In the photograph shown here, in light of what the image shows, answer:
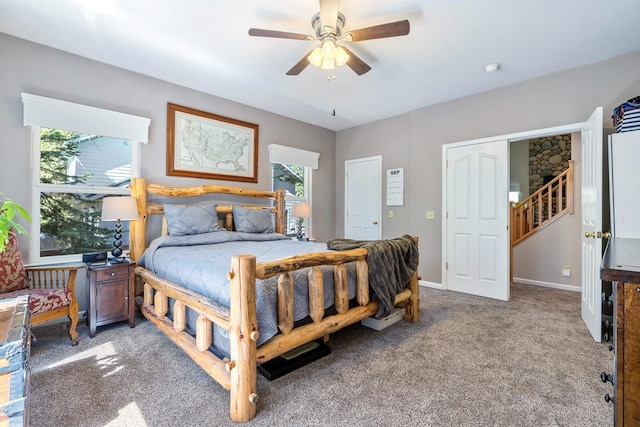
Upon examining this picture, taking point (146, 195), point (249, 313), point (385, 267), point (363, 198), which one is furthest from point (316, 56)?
point (363, 198)

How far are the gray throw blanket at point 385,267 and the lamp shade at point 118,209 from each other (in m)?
1.92

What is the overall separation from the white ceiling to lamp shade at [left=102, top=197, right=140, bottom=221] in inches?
56.4

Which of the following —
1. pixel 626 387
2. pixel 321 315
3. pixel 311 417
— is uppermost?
pixel 626 387

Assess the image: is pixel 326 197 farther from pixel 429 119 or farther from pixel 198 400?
pixel 198 400

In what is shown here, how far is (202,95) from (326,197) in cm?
263

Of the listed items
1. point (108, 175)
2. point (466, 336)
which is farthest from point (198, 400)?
point (108, 175)

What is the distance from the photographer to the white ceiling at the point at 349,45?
225cm

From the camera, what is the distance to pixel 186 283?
2.18 meters

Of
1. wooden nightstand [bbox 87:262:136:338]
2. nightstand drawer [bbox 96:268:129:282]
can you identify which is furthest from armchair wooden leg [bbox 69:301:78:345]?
nightstand drawer [bbox 96:268:129:282]

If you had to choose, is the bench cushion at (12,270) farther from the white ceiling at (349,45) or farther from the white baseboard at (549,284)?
the white baseboard at (549,284)

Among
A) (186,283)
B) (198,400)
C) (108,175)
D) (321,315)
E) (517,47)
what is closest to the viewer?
(198,400)

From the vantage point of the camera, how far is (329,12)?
2021 millimetres

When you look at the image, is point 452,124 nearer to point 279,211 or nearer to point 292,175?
point 292,175

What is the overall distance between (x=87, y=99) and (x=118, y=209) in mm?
1236
